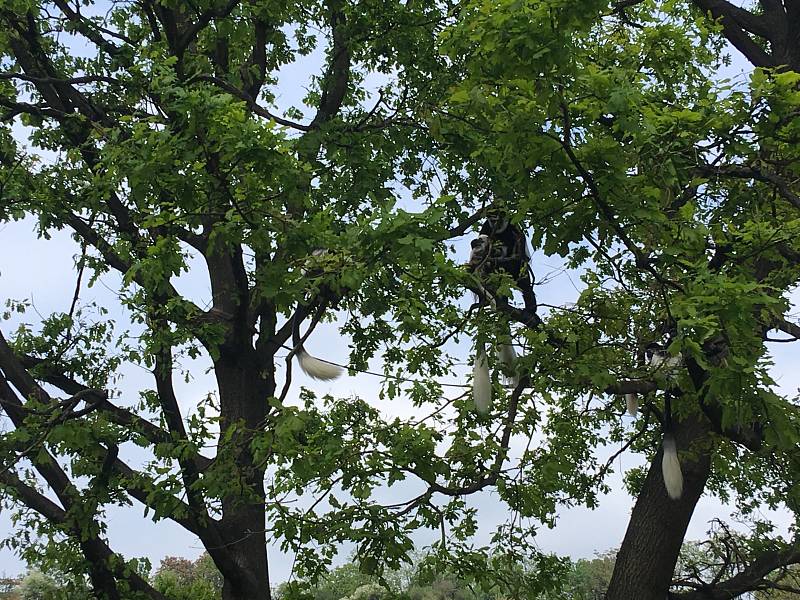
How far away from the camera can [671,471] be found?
7.12 metres

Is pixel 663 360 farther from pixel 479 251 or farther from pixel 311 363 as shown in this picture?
pixel 311 363

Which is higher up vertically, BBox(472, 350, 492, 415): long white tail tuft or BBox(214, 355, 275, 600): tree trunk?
BBox(472, 350, 492, 415): long white tail tuft

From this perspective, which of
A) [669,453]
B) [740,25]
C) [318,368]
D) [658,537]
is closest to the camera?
[669,453]

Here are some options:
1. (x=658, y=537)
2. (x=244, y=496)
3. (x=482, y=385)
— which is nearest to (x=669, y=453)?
(x=658, y=537)

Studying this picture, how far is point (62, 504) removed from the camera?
717 centimetres

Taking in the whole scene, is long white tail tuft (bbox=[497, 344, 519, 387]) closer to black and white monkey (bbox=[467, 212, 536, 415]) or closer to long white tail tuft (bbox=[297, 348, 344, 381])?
black and white monkey (bbox=[467, 212, 536, 415])

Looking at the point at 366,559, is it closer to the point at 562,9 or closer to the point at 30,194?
the point at 562,9

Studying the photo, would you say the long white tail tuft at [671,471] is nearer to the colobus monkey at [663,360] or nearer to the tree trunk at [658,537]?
the tree trunk at [658,537]

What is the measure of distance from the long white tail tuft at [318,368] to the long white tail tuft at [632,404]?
11.8 ft

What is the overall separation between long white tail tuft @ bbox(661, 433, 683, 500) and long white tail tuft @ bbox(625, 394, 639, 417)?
209cm

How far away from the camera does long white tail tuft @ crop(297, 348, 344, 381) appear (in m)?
8.28

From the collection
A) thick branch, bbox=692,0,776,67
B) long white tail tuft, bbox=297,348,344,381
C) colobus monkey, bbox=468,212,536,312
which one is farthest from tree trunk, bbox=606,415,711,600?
thick branch, bbox=692,0,776,67

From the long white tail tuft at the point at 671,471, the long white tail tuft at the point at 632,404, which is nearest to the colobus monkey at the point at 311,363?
the long white tail tuft at the point at 671,471

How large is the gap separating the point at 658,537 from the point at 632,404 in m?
2.39
